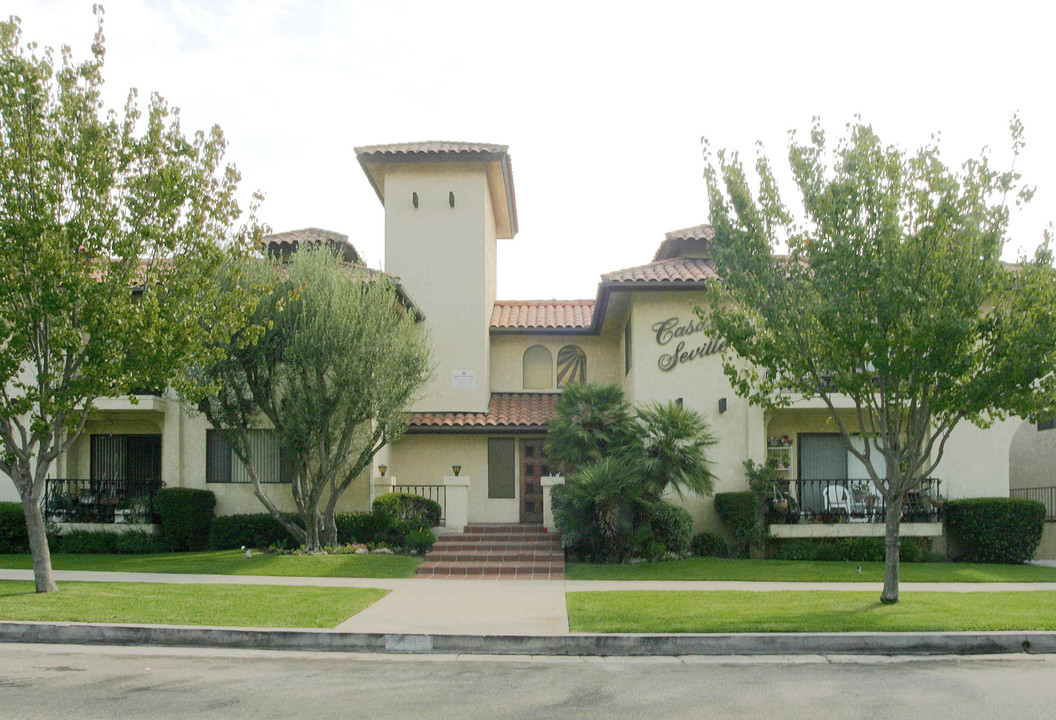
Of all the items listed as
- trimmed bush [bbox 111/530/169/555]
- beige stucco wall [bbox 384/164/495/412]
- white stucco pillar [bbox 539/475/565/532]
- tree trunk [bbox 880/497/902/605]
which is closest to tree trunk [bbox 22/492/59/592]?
trimmed bush [bbox 111/530/169/555]

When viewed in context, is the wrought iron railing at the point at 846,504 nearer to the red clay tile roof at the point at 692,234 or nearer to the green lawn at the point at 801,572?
the green lawn at the point at 801,572

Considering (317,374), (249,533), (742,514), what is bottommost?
(249,533)

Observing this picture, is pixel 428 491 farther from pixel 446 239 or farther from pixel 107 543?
pixel 107 543

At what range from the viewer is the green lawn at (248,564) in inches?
647

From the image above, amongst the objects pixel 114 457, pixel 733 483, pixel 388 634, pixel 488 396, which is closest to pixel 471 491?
pixel 488 396

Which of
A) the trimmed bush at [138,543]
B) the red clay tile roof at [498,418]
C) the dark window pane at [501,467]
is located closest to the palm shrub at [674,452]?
the red clay tile roof at [498,418]

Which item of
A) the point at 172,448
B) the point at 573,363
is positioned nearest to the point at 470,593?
the point at 172,448

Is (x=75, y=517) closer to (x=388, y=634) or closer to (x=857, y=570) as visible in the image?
(x=388, y=634)

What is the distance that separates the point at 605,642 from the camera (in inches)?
389

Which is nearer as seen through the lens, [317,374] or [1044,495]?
[317,374]

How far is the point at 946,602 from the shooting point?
41.1 feet

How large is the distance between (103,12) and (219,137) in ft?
7.17

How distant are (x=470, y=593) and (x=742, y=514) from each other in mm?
7444

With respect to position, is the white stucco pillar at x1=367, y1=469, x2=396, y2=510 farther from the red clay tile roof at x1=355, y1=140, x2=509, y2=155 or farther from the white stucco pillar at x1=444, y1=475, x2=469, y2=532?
the red clay tile roof at x1=355, y1=140, x2=509, y2=155
